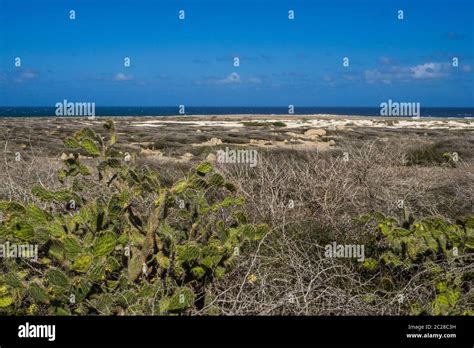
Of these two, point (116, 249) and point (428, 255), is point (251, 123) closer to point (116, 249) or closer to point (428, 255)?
point (428, 255)

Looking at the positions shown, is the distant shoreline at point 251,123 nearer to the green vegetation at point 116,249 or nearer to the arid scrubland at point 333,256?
the arid scrubland at point 333,256

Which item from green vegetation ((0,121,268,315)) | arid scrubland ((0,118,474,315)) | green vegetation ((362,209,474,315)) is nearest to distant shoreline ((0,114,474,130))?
arid scrubland ((0,118,474,315))

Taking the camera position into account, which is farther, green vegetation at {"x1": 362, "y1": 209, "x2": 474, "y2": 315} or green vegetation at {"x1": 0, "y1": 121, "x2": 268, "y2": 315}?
green vegetation at {"x1": 362, "y1": 209, "x2": 474, "y2": 315}

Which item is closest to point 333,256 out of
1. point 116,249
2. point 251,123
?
point 116,249

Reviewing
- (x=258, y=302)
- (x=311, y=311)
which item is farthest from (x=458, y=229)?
(x=258, y=302)

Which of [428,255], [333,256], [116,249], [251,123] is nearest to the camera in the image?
[116,249]


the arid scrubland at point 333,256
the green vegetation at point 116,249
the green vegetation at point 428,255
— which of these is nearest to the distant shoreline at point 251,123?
the arid scrubland at point 333,256

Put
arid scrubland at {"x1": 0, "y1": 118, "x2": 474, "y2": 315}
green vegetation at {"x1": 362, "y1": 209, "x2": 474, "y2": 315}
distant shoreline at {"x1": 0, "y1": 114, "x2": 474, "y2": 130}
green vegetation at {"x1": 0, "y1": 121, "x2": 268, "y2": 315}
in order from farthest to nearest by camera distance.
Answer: distant shoreline at {"x1": 0, "y1": 114, "x2": 474, "y2": 130} → green vegetation at {"x1": 362, "y1": 209, "x2": 474, "y2": 315} → arid scrubland at {"x1": 0, "y1": 118, "x2": 474, "y2": 315} → green vegetation at {"x1": 0, "y1": 121, "x2": 268, "y2": 315}

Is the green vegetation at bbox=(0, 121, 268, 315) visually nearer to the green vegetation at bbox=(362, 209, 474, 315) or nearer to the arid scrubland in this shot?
the arid scrubland

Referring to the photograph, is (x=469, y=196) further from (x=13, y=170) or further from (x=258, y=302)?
(x=13, y=170)
